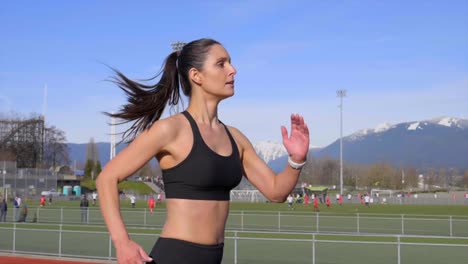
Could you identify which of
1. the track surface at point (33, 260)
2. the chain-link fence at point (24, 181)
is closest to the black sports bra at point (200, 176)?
the track surface at point (33, 260)

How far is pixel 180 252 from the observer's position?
2918 millimetres

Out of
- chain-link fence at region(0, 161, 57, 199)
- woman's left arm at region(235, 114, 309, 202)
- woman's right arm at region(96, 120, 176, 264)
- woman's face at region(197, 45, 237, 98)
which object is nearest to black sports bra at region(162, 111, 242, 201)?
woman's right arm at region(96, 120, 176, 264)

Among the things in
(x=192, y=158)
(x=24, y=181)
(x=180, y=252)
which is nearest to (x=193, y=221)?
(x=180, y=252)

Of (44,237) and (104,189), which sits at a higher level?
(104,189)

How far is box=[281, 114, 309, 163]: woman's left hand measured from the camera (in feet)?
11.1

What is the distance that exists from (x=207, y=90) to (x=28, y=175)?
6598 centimetres

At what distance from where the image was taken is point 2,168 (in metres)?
64.2

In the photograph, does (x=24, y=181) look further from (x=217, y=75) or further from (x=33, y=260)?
(x=217, y=75)

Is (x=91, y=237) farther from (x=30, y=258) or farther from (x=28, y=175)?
(x=28, y=175)

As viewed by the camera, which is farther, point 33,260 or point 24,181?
point 24,181

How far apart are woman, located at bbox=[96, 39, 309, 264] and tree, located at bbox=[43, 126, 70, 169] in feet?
365

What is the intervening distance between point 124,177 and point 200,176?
35cm

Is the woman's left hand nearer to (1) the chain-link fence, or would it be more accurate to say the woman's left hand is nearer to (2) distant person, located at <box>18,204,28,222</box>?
(2) distant person, located at <box>18,204,28,222</box>

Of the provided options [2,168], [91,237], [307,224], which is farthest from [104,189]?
[2,168]
